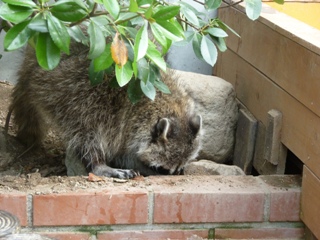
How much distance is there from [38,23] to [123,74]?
397 millimetres

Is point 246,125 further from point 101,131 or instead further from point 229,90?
point 101,131

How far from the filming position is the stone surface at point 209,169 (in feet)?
12.7

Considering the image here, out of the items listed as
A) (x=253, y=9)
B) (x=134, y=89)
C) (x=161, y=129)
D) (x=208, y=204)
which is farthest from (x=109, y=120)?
(x=253, y=9)

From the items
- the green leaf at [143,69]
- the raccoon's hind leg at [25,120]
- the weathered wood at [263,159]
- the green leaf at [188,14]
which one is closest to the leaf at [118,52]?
the green leaf at [143,69]

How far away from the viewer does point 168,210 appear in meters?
3.36

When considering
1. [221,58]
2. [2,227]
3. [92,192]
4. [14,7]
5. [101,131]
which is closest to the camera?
[2,227]

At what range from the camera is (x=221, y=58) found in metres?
4.82

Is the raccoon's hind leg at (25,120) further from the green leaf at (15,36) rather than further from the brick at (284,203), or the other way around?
the green leaf at (15,36)

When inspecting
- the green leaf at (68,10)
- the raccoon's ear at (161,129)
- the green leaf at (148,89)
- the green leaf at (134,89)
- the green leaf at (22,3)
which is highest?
the green leaf at (22,3)

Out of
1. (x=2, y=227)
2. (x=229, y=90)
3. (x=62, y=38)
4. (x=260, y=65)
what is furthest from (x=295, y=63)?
(x=2, y=227)

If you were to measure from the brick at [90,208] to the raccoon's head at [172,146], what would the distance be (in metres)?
0.63

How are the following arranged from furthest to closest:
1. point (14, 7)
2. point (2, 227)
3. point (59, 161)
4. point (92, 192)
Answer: point (59, 161) → point (92, 192) → point (14, 7) → point (2, 227)

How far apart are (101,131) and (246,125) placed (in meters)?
0.91

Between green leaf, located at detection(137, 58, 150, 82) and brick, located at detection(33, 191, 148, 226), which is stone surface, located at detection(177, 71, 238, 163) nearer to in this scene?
brick, located at detection(33, 191, 148, 226)
